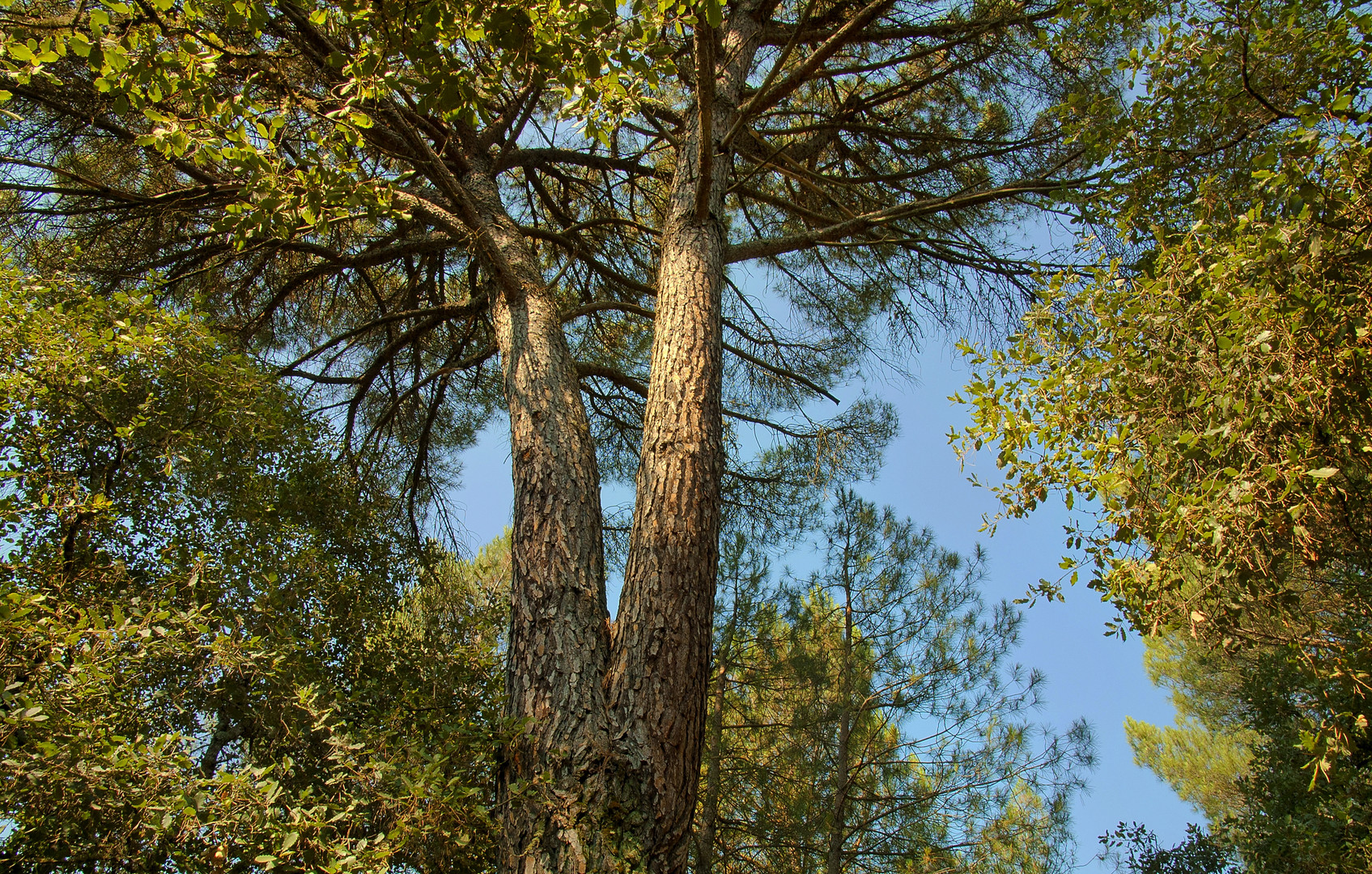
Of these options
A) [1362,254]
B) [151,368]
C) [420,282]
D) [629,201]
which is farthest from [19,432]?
[1362,254]

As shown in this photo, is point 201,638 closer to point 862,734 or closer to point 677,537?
point 677,537

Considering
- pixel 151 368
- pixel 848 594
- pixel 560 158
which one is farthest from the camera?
pixel 848 594

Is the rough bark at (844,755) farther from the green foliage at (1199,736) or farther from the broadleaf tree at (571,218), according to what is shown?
the green foliage at (1199,736)

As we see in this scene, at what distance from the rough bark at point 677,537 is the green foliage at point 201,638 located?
1.75 feet

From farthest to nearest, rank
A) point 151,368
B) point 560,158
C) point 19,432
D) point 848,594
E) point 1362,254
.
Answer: point 848,594 < point 560,158 < point 151,368 < point 19,432 < point 1362,254

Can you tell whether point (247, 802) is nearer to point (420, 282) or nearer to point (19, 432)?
point (19, 432)

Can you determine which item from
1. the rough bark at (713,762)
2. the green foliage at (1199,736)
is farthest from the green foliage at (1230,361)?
the green foliage at (1199,736)

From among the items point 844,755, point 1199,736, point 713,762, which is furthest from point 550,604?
point 1199,736

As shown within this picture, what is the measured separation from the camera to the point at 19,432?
3236mm

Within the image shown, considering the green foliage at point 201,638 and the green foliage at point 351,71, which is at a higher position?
the green foliage at point 351,71

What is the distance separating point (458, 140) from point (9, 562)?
10.8ft

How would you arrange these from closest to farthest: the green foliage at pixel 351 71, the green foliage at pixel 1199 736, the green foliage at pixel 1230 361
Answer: the green foliage at pixel 1230 361 → the green foliage at pixel 351 71 → the green foliage at pixel 1199 736

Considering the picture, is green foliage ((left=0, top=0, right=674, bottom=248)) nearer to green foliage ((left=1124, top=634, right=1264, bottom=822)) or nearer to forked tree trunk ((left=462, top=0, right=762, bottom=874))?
forked tree trunk ((left=462, top=0, right=762, bottom=874))

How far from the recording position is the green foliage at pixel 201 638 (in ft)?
8.13
